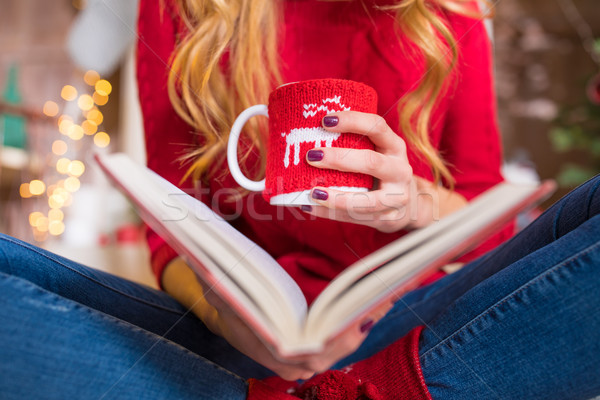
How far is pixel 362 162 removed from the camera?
38 centimetres

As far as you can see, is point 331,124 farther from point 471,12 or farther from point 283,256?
point 471,12

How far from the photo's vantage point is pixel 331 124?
0.37 m

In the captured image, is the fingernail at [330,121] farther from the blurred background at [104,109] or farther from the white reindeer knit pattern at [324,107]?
the blurred background at [104,109]

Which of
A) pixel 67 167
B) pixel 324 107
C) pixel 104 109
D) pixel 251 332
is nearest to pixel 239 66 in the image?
pixel 324 107

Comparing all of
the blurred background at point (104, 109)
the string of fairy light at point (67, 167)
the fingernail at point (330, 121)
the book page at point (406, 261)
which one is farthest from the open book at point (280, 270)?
the string of fairy light at point (67, 167)

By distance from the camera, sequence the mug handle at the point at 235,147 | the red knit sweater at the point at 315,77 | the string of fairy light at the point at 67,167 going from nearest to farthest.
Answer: the mug handle at the point at 235,147 < the red knit sweater at the point at 315,77 < the string of fairy light at the point at 67,167

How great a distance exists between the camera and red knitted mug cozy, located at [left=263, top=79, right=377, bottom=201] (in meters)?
0.37

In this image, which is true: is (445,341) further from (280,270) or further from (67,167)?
(67,167)

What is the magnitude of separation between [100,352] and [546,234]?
0.43m

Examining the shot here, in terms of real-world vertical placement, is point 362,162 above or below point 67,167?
above

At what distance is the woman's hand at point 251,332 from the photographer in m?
Result: 0.33

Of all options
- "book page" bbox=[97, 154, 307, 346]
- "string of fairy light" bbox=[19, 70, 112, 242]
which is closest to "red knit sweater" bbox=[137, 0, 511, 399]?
"book page" bbox=[97, 154, 307, 346]

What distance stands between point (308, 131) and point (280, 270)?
0.39 ft

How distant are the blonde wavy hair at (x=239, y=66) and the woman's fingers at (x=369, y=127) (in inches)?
3.2
